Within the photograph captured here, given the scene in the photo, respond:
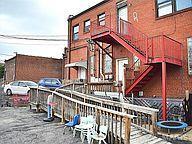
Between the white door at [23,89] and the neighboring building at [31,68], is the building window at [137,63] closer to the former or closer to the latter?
the white door at [23,89]

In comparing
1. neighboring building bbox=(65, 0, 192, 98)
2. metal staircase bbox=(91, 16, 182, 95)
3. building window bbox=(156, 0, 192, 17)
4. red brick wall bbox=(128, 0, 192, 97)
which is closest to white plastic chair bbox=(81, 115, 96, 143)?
neighboring building bbox=(65, 0, 192, 98)

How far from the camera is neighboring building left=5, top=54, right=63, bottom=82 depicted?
100ft

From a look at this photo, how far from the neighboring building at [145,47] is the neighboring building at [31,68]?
51.2 ft

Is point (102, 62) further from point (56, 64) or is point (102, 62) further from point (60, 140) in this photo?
point (56, 64)

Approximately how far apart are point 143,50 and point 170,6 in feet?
10.6

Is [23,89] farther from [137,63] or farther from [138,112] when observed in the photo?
[138,112]

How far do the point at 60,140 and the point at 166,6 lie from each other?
979 cm

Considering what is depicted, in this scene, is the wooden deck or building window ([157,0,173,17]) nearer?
the wooden deck

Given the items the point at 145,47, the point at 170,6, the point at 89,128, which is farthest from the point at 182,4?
the point at 89,128

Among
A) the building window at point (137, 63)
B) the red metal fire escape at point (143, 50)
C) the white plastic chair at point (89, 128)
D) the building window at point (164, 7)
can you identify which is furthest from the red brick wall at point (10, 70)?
the white plastic chair at point (89, 128)

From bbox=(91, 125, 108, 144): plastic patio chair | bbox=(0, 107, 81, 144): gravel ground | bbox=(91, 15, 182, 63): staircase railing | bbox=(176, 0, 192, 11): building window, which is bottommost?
bbox=(0, 107, 81, 144): gravel ground

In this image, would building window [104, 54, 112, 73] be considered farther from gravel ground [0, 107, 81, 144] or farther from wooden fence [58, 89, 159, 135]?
gravel ground [0, 107, 81, 144]

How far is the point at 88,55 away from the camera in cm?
1855

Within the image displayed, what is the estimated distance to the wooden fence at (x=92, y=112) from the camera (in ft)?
21.1
